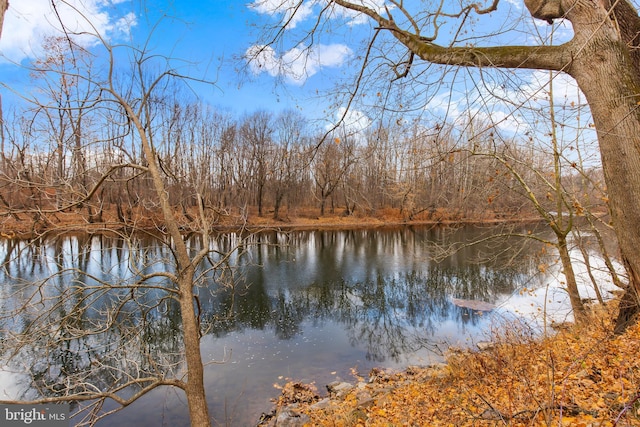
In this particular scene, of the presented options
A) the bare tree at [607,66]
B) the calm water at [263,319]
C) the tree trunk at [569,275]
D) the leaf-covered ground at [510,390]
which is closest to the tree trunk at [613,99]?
the bare tree at [607,66]

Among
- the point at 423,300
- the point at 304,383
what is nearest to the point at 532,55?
the point at 304,383

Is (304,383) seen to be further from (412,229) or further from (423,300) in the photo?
(412,229)

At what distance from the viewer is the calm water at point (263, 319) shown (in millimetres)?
5871

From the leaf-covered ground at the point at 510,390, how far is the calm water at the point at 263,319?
1.16 m

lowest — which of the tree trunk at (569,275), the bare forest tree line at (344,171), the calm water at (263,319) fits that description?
the calm water at (263,319)

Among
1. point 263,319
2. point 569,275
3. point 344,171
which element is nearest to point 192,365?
point 344,171

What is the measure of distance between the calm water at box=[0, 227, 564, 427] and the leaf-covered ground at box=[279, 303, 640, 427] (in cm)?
116

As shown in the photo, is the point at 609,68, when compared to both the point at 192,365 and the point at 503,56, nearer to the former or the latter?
the point at 503,56

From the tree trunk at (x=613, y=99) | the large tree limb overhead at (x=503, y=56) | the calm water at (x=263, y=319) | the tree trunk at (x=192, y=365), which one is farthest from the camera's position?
the calm water at (x=263, y=319)

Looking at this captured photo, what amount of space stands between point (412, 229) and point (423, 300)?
1871 cm

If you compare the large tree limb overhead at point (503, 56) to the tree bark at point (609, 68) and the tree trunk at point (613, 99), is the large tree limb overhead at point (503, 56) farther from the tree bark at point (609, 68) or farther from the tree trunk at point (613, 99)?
the tree trunk at point (613, 99)

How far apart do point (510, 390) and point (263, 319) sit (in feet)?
24.9

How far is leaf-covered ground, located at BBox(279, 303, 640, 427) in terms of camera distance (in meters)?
2.67

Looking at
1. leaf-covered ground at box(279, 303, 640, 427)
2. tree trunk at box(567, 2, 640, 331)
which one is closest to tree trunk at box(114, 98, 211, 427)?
leaf-covered ground at box(279, 303, 640, 427)
